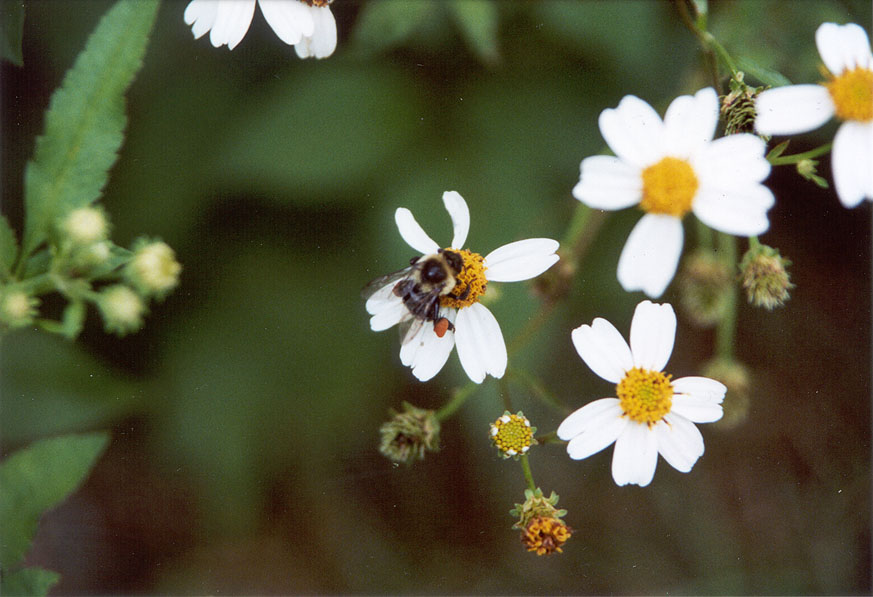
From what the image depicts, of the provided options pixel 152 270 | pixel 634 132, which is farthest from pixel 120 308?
pixel 634 132

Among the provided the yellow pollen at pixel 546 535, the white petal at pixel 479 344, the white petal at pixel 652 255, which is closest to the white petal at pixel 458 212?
the white petal at pixel 479 344

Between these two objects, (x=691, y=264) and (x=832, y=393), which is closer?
(x=691, y=264)

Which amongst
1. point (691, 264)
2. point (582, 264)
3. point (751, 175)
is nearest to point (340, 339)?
point (582, 264)

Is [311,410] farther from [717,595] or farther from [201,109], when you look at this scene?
[717,595]

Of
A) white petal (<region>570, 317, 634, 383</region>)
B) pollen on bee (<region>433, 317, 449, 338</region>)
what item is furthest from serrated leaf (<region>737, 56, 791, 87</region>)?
pollen on bee (<region>433, 317, 449, 338</region>)

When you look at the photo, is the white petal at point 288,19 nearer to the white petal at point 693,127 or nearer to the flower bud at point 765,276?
the white petal at point 693,127
